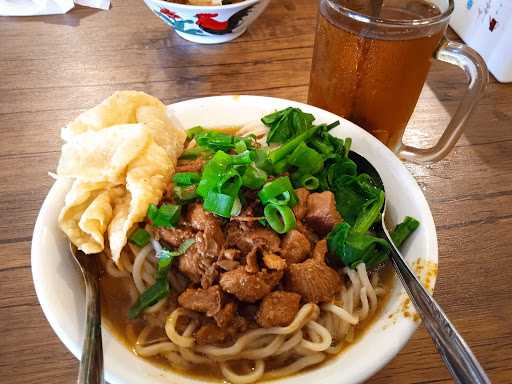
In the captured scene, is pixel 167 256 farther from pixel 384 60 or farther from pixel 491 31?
pixel 491 31

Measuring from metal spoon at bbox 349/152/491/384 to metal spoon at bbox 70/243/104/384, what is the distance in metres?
0.81

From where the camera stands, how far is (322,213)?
157cm

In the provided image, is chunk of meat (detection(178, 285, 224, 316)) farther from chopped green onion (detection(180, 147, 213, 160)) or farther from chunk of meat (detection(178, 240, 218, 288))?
chopped green onion (detection(180, 147, 213, 160))

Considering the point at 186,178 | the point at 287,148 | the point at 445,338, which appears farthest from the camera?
the point at 287,148

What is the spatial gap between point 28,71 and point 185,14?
42.5 inches

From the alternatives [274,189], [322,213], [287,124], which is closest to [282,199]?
[274,189]

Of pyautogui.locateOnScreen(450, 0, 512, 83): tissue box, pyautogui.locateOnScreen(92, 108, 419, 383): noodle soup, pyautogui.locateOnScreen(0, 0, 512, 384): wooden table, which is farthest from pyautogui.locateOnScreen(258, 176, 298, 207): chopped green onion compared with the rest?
pyautogui.locateOnScreen(450, 0, 512, 83): tissue box

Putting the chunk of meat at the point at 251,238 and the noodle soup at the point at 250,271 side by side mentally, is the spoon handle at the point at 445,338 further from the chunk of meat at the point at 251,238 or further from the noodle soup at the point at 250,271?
the chunk of meat at the point at 251,238

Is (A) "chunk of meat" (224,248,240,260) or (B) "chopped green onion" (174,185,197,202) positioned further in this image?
(B) "chopped green onion" (174,185,197,202)

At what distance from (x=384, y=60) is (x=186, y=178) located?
0.92 m

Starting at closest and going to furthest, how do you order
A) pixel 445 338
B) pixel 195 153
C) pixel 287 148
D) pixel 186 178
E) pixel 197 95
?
pixel 445 338
pixel 186 178
pixel 287 148
pixel 195 153
pixel 197 95

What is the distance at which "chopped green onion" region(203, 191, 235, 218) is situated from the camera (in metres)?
1.48

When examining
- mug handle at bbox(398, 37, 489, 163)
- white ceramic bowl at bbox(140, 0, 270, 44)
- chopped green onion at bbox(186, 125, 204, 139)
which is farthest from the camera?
white ceramic bowl at bbox(140, 0, 270, 44)

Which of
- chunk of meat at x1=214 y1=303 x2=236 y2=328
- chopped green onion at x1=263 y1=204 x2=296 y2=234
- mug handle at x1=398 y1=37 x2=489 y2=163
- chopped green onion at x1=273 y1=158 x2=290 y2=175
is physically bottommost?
chunk of meat at x1=214 y1=303 x2=236 y2=328
